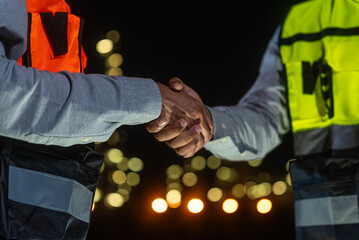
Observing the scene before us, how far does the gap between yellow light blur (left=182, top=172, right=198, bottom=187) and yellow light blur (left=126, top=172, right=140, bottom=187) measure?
488mm

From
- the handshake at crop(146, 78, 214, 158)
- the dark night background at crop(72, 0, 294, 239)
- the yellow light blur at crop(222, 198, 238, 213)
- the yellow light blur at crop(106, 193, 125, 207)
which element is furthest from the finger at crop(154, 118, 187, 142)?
the yellow light blur at crop(222, 198, 238, 213)

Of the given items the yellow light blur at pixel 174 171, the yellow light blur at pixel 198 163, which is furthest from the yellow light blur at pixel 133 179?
the yellow light blur at pixel 198 163

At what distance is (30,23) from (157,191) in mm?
3640

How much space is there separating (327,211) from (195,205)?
134 inches

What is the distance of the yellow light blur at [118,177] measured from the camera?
15.2 feet

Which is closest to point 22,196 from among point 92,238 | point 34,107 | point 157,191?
point 34,107

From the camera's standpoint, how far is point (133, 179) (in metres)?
4.78

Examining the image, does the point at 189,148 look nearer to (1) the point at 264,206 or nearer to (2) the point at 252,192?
(1) the point at 264,206

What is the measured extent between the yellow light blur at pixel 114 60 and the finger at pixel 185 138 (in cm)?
223

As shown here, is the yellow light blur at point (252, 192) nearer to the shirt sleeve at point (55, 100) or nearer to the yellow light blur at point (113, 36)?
the yellow light blur at point (113, 36)

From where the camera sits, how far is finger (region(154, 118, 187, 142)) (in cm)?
169

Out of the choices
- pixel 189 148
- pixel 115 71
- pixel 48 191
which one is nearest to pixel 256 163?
pixel 115 71

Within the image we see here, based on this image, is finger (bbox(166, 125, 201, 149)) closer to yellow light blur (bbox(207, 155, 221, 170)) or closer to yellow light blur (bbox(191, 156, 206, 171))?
yellow light blur (bbox(191, 156, 206, 171))

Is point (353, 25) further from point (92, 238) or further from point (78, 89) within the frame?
point (92, 238)
